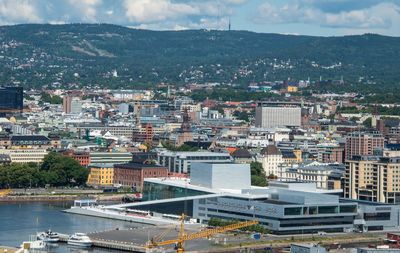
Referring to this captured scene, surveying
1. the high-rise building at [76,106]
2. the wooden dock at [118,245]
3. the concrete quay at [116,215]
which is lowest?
the wooden dock at [118,245]

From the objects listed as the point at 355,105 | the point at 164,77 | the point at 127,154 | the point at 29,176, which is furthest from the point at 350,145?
the point at 164,77

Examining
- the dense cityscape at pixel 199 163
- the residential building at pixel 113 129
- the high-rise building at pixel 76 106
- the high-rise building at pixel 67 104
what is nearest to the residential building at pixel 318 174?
the dense cityscape at pixel 199 163

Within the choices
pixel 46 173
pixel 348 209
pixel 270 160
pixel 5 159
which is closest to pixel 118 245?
pixel 348 209

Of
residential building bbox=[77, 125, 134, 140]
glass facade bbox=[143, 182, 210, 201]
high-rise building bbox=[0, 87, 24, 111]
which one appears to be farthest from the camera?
high-rise building bbox=[0, 87, 24, 111]

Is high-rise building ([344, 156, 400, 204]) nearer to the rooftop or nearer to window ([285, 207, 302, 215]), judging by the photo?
window ([285, 207, 302, 215])

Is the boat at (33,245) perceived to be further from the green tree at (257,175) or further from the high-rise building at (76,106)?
the high-rise building at (76,106)

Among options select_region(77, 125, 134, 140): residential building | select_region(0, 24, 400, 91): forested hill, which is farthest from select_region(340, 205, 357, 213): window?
select_region(0, 24, 400, 91): forested hill
